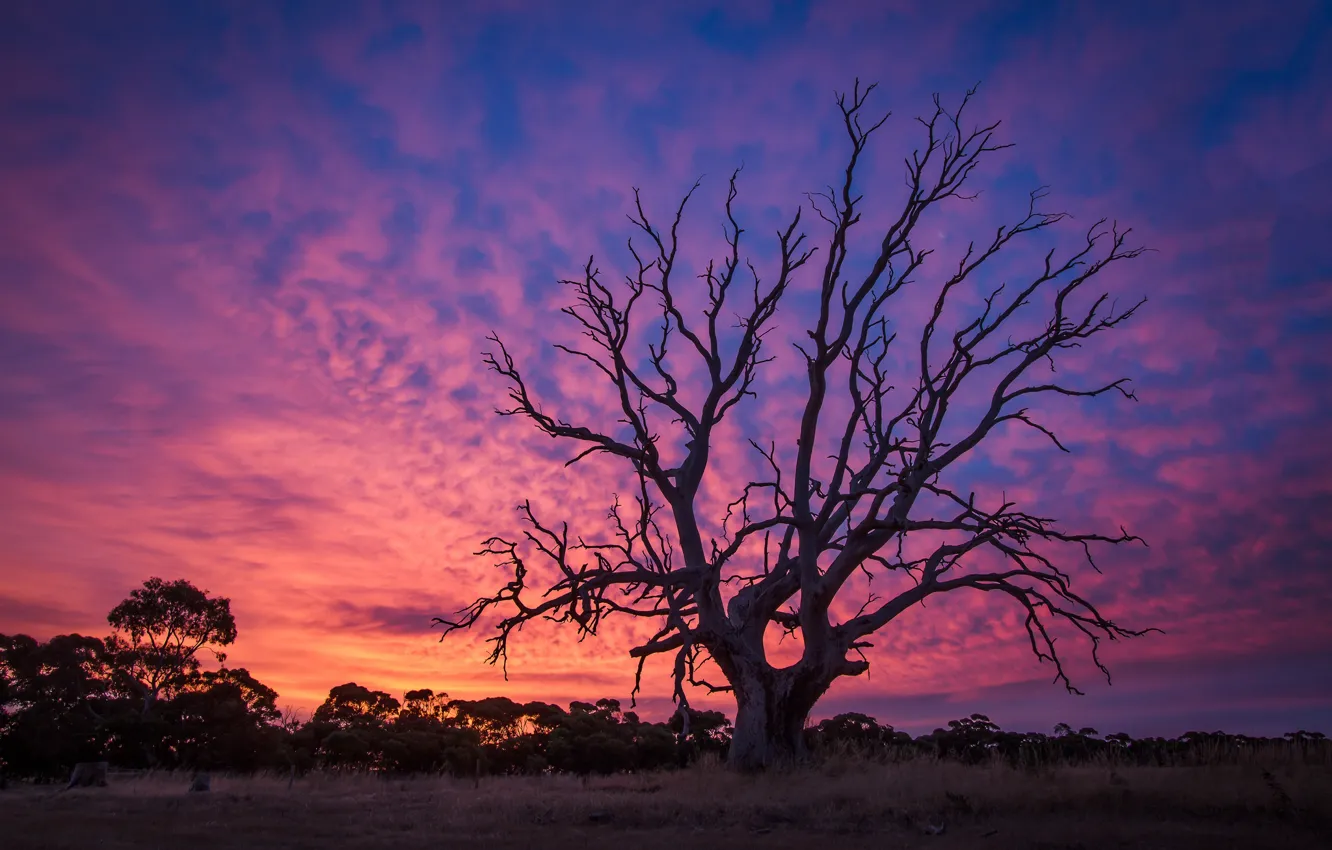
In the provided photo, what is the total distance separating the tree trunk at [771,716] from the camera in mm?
20094

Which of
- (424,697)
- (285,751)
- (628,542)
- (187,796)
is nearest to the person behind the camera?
(187,796)

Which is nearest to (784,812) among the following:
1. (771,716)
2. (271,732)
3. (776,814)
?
(776,814)

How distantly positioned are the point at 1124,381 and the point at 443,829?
61.9 ft

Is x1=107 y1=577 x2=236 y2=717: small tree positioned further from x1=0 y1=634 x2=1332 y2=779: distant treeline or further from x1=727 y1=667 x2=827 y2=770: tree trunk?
x1=727 y1=667 x2=827 y2=770: tree trunk

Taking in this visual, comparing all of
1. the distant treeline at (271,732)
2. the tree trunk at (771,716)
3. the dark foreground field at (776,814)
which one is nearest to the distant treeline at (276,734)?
the distant treeline at (271,732)

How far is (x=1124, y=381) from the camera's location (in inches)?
907

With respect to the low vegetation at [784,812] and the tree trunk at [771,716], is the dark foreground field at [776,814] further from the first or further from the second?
the tree trunk at [771,716]

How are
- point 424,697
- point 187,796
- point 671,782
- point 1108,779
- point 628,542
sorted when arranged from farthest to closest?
point 424,697 → point 628,542 → point 671,782 → point 187,796 → point 1108,779

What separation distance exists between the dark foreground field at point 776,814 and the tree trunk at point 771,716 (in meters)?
1.69

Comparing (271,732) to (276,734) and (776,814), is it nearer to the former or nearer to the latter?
(276,734)

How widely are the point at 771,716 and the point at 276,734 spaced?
19938 mm

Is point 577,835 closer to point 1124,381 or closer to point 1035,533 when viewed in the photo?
point 1035,533

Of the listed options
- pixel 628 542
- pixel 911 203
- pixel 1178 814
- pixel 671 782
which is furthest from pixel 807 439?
pixel 1178 814

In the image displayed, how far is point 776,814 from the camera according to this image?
46.7 feet
